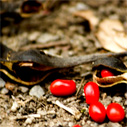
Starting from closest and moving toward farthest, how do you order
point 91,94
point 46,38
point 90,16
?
1. point 91,94
2. point 46,38
3. point 90,16

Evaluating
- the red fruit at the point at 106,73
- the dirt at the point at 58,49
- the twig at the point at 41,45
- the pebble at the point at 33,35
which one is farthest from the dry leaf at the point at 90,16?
the red fruit at the point at 106,73

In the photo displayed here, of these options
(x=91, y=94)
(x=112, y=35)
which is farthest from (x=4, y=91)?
(x=112, y=35)

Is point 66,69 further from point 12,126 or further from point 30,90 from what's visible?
point 12,126

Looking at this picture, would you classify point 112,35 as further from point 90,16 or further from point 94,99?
point 94,99

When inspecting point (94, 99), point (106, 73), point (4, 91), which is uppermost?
point (106, 73)

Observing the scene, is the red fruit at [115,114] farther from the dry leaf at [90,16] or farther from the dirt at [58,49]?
the dry leaf at [90,16]

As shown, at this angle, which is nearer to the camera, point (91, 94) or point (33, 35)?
point (91, 94)

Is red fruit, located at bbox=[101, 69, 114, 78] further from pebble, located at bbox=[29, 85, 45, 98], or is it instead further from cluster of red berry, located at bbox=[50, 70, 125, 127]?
pebble, located at bbox=[29, 85, 45, 98]
